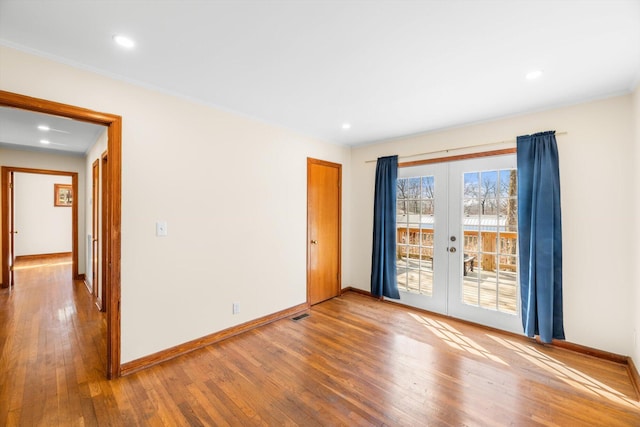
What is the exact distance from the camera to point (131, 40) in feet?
5.81

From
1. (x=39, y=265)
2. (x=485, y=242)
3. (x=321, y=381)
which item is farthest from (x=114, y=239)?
(x=39, y=265)

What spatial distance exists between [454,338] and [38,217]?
970 cm

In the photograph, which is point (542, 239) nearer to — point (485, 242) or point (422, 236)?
point (485, 242)

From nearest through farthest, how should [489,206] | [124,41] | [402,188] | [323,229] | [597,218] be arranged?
[124,41] < [597,218] < [489,206] < [402,188] < [323,229]

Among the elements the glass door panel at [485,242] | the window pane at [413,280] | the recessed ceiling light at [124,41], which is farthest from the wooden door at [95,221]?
the glass door panel at [485,242]

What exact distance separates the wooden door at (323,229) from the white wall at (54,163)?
4704mm

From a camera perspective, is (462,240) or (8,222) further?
(8,222)

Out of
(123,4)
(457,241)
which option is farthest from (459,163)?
(123,4)

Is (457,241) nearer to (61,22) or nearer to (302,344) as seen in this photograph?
(302,344)

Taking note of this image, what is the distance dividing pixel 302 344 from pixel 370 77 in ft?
8.73

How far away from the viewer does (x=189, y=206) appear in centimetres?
267

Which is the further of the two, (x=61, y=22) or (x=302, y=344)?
(x=302, y=344)

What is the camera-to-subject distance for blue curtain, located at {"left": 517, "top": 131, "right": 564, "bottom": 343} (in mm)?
2719

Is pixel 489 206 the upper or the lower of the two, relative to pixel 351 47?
lower
